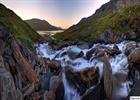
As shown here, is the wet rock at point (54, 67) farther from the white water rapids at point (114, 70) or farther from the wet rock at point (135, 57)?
the wet rock at point (135, 57)

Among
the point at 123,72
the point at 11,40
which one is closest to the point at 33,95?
the point at 11,40

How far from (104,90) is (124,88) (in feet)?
15.7

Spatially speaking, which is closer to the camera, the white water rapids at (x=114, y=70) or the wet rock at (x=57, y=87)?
the wet rock at (x=57, y=87)

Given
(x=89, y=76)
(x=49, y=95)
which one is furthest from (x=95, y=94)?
(x=49, y=95)

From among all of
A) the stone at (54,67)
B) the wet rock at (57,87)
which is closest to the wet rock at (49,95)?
the wet rock at (57,87)

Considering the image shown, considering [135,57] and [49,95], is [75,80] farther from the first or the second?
[135,57]

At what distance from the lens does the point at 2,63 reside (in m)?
29.9

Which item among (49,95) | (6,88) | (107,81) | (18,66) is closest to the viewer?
(6,88)

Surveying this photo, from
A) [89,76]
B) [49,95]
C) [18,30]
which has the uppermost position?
[18,30]

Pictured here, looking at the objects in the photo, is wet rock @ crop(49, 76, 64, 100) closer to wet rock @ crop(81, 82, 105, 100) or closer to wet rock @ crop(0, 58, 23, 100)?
wet rock @ crop(81, 82, 105, 100)

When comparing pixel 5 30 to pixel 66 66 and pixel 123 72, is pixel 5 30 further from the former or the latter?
pixel 123 72

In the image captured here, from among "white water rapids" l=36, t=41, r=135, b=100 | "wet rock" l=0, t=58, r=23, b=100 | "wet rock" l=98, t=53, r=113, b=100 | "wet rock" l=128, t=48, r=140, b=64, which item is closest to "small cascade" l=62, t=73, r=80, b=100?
"white water rapids" l=36, t=41, r=135, b=100

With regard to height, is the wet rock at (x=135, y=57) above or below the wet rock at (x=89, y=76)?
above

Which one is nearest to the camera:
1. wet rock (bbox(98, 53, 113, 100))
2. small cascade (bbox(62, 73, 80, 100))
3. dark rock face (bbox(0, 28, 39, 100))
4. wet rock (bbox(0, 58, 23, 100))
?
wet rock (bbox(0, 58, 23, 100))
